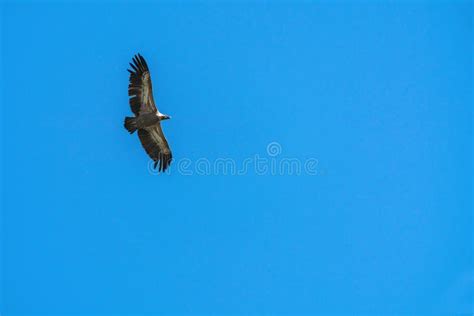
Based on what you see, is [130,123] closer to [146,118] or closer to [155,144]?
[146,118]

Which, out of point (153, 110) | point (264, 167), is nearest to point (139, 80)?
point (153, 110)

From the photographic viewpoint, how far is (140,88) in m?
16.4

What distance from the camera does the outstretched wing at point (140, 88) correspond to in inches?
643

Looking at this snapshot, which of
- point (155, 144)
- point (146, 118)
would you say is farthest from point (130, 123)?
point (155, 144)

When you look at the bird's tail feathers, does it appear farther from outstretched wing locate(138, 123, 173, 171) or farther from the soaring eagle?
outstretched wing locate(138, 123, 173, 171)

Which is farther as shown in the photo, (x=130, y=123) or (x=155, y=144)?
(x=155, y=144)

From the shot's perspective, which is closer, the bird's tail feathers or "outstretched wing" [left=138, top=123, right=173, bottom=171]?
the bird's tail feathers

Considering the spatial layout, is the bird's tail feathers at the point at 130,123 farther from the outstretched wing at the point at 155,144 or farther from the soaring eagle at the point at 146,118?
the outstretched wing at the point at 155,144

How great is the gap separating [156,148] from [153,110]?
89 centimetres

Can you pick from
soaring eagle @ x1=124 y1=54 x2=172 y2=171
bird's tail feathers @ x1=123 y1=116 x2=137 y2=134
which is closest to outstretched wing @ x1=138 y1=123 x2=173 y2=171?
soaring eagle @ x1=124 y1=54 x2=172 y2=171

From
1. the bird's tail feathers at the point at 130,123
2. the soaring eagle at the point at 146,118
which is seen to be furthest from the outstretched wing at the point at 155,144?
the bird's tail feathers at the point at 130,123

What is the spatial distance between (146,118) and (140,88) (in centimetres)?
68

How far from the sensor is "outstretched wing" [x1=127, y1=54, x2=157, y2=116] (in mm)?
16328

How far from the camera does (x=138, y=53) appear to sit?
16859 mm
